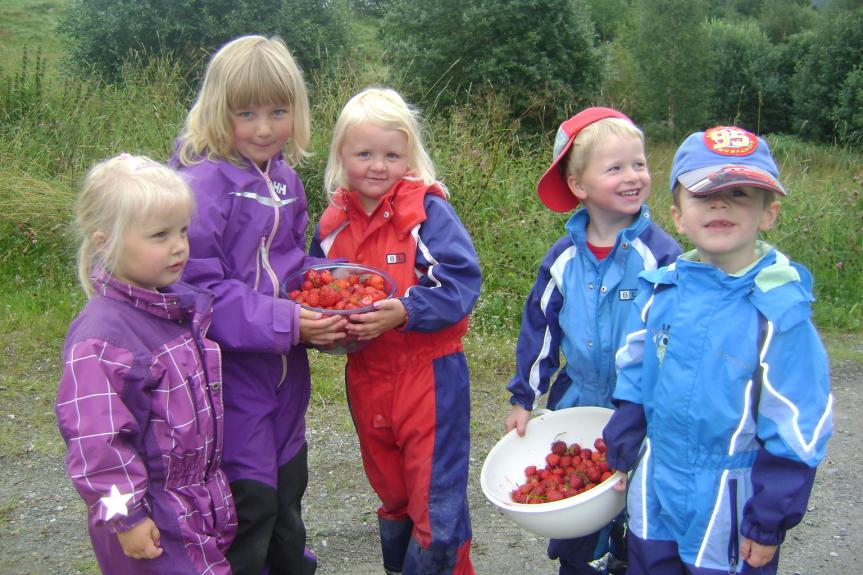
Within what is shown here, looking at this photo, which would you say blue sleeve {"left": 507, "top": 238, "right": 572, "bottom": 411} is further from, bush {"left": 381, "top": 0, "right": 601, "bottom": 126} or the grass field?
bush {"left": 381, "top": 0, "right": 601, "bottom": 126}

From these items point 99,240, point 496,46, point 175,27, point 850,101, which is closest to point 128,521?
point 99,240

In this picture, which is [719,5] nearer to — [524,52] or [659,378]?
[524,52]

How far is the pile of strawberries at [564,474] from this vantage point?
272 cm

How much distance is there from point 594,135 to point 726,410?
1144 millimetres

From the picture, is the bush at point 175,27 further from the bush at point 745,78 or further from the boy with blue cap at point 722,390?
the bush at point 745,78

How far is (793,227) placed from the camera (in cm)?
757

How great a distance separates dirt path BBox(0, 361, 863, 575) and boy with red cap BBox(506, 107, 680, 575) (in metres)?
0.81

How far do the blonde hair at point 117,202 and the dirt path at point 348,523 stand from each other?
1680 mm

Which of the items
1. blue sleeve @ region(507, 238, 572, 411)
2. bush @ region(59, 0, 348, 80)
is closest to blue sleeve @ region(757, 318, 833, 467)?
blue sleeve @ region(507, 238, 572, 411)

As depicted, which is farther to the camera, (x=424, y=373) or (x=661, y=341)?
(x=424, y=373)

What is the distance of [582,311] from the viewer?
2.91m

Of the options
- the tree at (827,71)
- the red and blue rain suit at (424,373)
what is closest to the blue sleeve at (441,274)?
the red and blue rain suit at (424,373)

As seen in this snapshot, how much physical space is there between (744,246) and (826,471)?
8.98 ft

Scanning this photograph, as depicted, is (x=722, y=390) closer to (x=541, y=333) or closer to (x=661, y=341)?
(x=661, y=341)
